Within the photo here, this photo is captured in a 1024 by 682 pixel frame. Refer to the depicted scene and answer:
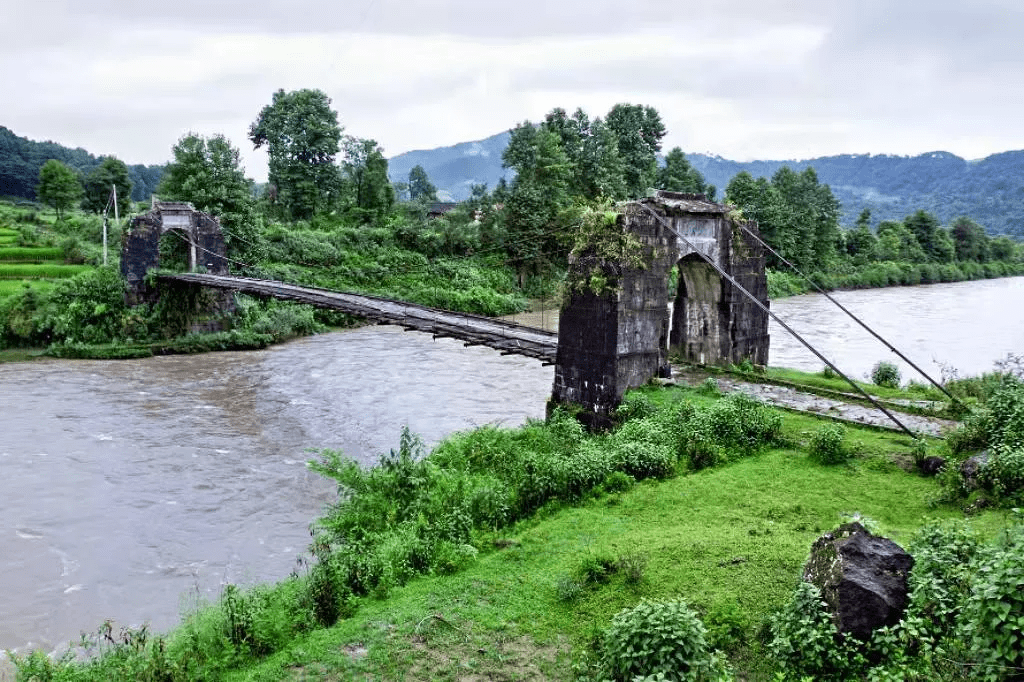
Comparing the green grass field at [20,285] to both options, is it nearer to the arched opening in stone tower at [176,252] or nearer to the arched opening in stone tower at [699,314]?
the arched opening in stone tower at [176,252]

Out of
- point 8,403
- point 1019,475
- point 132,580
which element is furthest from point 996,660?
point 8,403

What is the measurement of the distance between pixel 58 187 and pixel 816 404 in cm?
4230

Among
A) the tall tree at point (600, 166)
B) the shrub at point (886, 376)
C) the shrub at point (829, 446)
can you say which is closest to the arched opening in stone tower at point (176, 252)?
the tall tree at point (600, 166)

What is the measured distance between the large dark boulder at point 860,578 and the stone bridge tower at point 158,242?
23.9 metres

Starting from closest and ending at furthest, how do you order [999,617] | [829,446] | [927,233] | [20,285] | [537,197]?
[999,617] < [829,446] < [20,285] < [537,197] < [927,233]

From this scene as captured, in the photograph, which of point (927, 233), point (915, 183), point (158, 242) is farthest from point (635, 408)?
point (915, 183)

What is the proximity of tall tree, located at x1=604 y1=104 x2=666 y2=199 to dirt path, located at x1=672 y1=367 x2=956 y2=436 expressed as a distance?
2800 centimetres

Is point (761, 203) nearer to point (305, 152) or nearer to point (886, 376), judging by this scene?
point (305, 152)

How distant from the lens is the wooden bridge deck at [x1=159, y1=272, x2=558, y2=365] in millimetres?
12797

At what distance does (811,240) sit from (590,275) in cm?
3631

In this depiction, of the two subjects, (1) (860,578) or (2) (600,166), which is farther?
(2) (600,166)

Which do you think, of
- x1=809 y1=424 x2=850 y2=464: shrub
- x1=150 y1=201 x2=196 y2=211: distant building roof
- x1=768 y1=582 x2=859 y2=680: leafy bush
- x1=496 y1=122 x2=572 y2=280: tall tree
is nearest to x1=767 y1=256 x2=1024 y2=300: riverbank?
x1=496 y1=122 x2=572 y2=280: tall tree

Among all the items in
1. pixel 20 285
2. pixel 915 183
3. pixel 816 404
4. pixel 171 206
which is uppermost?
pixel 915 183

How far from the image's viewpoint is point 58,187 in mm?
40656
